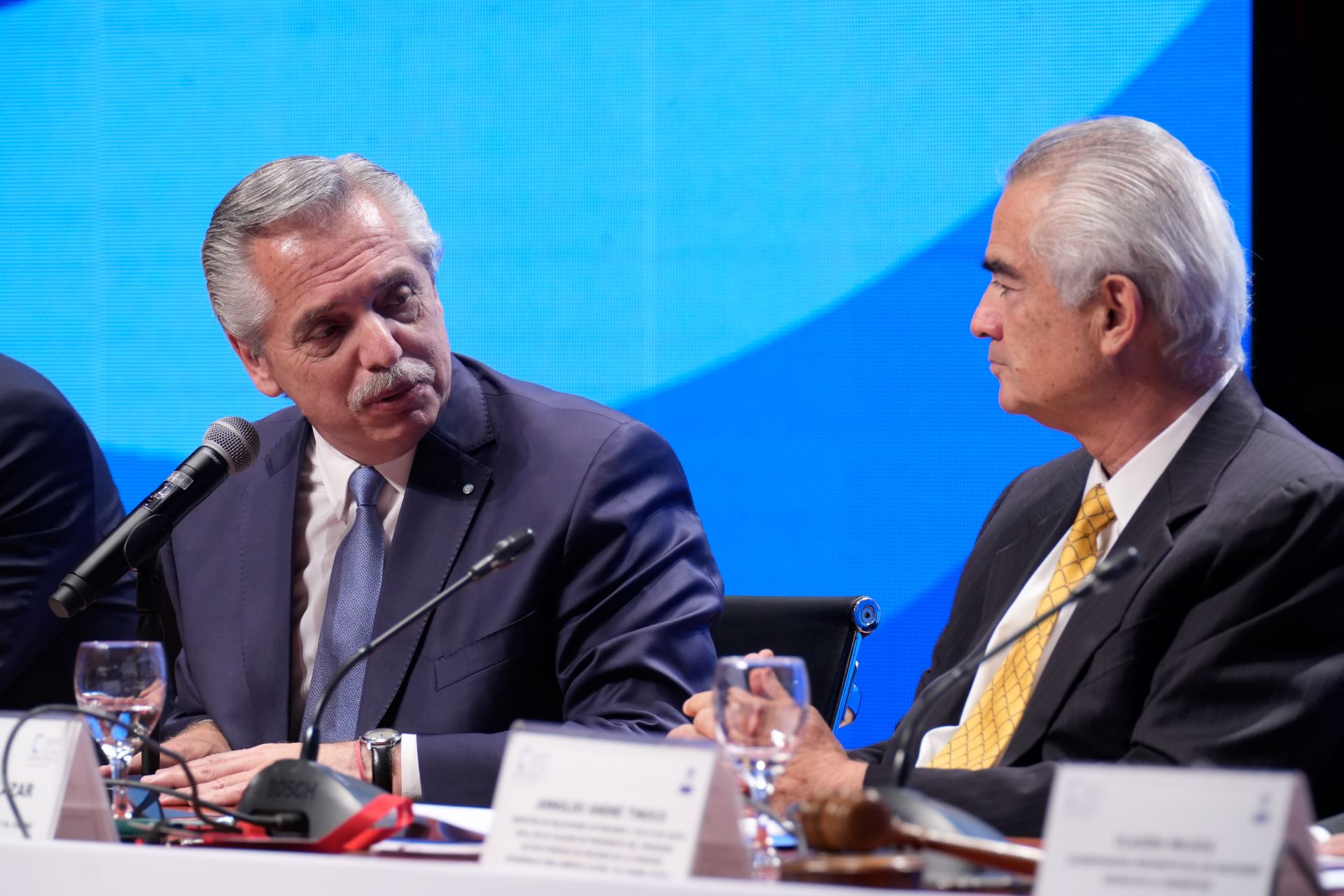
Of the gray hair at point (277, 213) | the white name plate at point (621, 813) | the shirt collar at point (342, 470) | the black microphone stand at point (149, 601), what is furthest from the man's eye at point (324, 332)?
the white name plate at point (621, 813)

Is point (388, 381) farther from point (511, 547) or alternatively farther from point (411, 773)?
point (511, 547)

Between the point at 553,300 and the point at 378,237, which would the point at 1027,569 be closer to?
the point at 378,237

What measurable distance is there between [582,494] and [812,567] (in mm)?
1306

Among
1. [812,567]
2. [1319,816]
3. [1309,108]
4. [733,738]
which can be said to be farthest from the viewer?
[812,567]

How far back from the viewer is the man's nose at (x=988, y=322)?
7.22 ft

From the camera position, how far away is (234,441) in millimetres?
2209

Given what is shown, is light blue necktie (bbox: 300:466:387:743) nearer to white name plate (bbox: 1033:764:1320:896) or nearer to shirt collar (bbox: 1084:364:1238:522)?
shirt collar (bbox: 1084:364:1238:522)

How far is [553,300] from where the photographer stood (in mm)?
3811

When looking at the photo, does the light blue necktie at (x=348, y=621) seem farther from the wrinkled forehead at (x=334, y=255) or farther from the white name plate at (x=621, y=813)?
the white name plate at (x=621, y=813)

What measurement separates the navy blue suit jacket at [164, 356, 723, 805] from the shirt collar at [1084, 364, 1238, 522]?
75 centimetres

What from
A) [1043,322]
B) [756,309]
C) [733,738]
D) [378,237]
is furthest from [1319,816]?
[756,309]

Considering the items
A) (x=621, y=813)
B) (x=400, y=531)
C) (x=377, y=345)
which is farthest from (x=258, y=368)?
(x=621, y=813)

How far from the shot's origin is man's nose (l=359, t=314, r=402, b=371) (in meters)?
2.51

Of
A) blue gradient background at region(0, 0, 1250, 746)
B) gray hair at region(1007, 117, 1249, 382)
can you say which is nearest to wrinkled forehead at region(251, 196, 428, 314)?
gray hair at region(1007, 117, 1249, 382)
